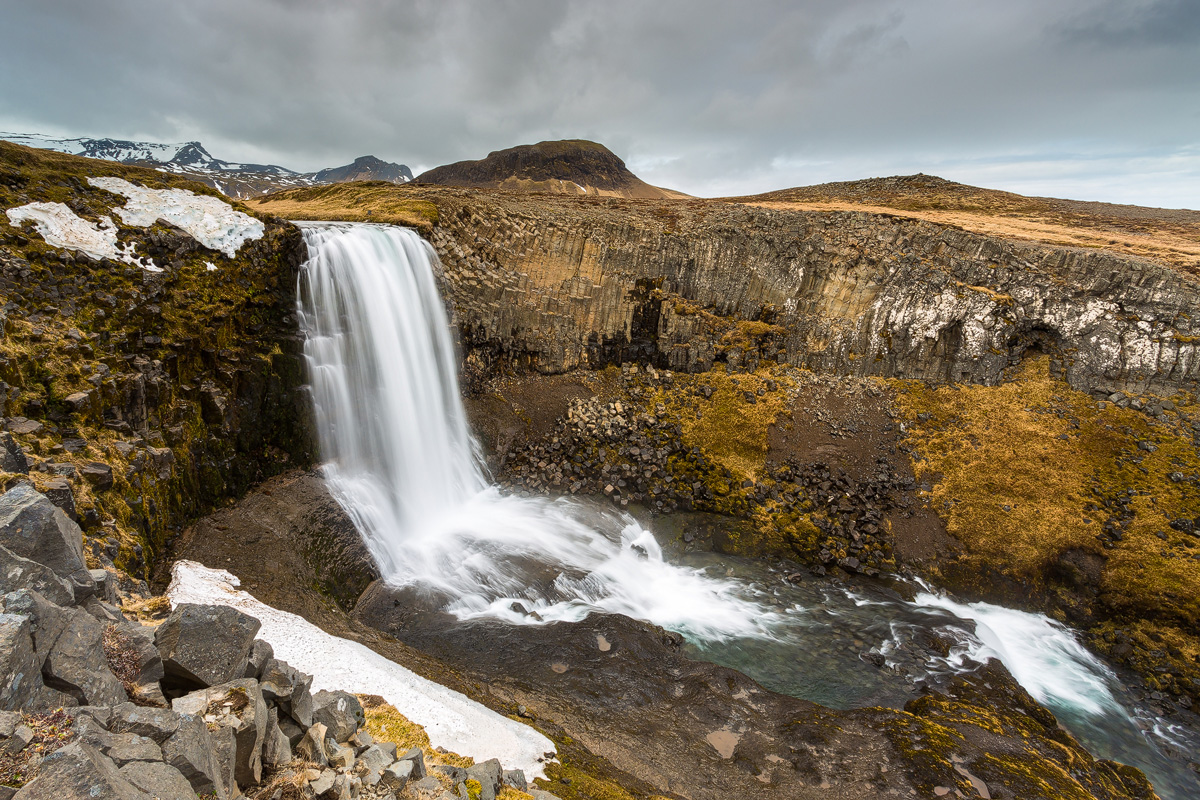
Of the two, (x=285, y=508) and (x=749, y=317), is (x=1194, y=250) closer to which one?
(x=749, y=317)

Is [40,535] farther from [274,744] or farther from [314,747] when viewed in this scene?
[314,747]

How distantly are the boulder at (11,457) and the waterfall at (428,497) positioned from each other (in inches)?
332

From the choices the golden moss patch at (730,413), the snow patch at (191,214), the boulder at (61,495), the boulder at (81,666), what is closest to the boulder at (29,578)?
the boulder at (81,666)

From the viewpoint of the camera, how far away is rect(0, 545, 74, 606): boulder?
5.23 m

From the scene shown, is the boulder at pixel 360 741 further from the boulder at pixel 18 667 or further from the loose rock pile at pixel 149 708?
the boulder at pixel 18 667

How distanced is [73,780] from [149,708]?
1308mm

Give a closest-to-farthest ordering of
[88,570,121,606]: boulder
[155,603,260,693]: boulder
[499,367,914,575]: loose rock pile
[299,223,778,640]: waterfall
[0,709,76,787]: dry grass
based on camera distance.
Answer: [0,709,76,787]: dry grass < [155,603,260,693]: boulder < [88,570,121,606]: boulder < [299,223,778,640]: waterfall < [499,367,914,575]: loose rock pile

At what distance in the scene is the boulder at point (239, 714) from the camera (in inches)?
211

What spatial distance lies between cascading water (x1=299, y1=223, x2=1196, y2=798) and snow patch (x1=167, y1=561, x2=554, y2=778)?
16.0 ft

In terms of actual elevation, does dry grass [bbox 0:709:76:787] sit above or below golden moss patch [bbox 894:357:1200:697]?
above

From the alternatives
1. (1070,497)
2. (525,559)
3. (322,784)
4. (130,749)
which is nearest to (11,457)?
(130,749)

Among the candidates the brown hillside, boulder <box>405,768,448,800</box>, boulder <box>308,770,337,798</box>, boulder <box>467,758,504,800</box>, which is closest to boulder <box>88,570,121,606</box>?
boulder <box>308,770,337,798</box>

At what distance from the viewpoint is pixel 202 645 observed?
619 centimetres

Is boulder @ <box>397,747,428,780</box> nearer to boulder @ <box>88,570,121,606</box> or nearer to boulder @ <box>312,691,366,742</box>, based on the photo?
boulder @ <box>312,691,366,742</box>
